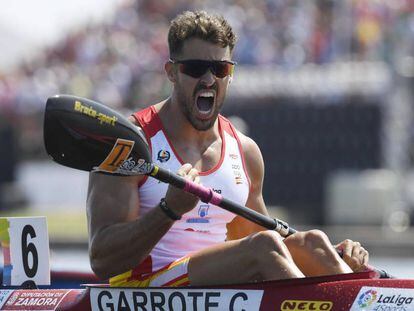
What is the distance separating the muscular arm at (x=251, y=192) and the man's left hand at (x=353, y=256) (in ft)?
1.77

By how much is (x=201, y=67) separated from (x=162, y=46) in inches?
582

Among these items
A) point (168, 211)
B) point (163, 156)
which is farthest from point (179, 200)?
point (163, 156)

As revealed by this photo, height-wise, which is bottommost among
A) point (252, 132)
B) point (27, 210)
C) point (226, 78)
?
point (27, 210)

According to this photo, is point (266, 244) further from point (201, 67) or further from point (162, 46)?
point (162, 46)

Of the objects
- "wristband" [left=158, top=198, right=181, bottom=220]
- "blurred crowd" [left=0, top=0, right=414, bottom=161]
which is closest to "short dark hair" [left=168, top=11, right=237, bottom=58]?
"wristband" [left=158, top=198, right=181, bottom=220]

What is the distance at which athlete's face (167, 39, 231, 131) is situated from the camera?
573 cm

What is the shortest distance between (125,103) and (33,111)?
5.95 ft

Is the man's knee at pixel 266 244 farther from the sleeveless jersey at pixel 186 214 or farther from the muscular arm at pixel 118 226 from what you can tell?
the sleeveless jersey at pixel 186 214

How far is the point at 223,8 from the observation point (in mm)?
20344

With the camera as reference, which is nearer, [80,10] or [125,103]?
[125,103]

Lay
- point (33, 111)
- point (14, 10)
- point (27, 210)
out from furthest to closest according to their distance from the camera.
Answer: point (14, 10) < point (33, 111) < point (27, 210)

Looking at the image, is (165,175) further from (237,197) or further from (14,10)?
(14,10)

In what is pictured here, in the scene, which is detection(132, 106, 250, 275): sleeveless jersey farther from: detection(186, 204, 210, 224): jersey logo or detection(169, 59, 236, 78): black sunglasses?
detection(169, 59, 236, 78): black sunglasses

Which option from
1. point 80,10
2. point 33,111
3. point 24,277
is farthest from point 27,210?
Answer: point 24,277
